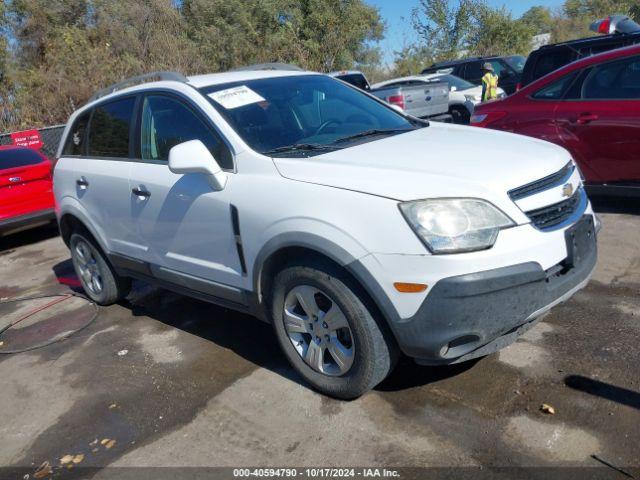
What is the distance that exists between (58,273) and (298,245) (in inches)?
192

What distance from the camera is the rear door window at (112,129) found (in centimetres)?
457

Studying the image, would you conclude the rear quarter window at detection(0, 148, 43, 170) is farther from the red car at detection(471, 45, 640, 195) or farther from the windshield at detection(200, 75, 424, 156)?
the red car at detection(471, 45, 640, 195)

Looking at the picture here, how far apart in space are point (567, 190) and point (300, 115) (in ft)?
5.74

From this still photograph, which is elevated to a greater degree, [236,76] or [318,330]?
[236,76]

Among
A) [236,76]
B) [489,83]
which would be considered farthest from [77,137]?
[489,83]

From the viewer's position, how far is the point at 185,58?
21312 millimetres

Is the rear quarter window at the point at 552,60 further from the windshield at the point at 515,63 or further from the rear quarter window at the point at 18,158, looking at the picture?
the rear quarter window at the point at 18,158

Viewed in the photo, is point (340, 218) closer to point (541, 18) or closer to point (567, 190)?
point (567, 190)

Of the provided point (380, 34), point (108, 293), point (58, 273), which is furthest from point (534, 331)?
point (380, 34)

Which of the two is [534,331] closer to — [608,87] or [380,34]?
[608,87]

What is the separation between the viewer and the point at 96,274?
5.49 m

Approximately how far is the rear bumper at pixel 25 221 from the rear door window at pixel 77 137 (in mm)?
3343

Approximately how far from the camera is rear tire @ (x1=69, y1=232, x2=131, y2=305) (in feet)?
17.3

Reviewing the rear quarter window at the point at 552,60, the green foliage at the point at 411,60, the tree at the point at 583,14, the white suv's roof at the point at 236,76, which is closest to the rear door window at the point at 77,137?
the white suv's roof at the point at 236,76
